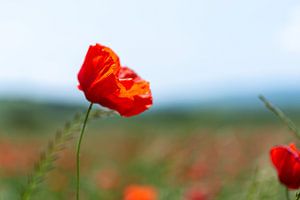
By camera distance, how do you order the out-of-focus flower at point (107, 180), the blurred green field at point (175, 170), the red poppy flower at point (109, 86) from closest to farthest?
the red poppy flower at point (109, 86) < the blurred green field at point (175, 170) < the out-of-focus flower at point (107, 180)

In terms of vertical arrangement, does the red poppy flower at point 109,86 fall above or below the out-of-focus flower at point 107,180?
A: above

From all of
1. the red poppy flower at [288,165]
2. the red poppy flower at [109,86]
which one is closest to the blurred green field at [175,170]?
the red poppy flower at [288,165]

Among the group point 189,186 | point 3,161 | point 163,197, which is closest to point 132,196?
point 163,197

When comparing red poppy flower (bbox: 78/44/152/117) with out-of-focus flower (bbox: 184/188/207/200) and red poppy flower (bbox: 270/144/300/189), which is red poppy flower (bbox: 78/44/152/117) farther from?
out-of-focus flower (bbox: 184/188/207/200)

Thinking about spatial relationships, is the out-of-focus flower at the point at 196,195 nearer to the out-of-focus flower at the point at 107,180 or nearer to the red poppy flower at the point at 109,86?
the out-of-focus flower at the point at 107,180

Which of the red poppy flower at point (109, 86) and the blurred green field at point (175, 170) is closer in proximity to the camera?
the red poppy flower at point (109, 86)

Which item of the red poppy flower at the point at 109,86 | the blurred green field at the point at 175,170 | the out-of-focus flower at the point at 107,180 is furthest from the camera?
the out-of-focus flower at the point at 107,180

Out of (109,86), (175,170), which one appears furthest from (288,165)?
(175,170)
